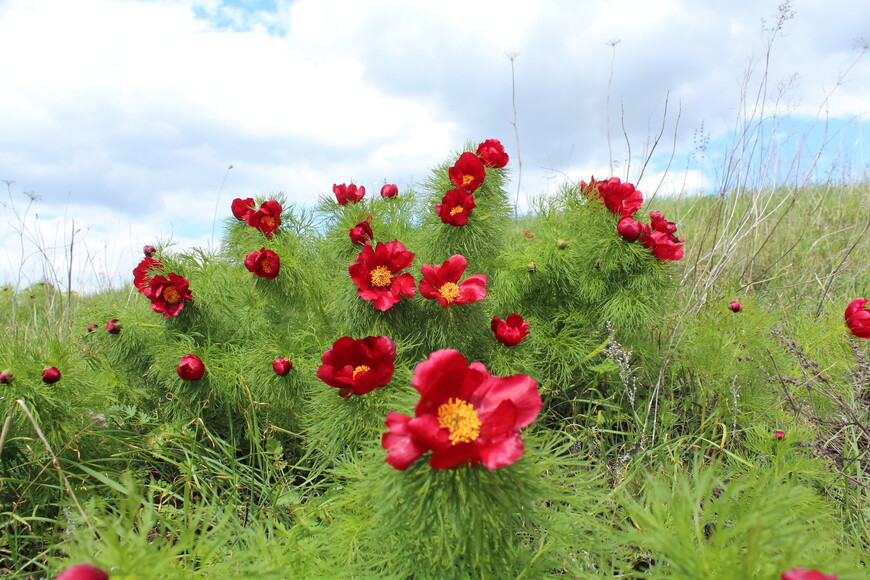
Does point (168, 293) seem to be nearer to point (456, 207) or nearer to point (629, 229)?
point (456, 207)

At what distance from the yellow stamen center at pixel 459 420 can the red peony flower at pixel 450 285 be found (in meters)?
0.62

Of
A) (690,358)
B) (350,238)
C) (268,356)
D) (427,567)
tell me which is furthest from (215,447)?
(690,358)

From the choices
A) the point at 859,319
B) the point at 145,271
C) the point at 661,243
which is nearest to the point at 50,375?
the point at 145,271

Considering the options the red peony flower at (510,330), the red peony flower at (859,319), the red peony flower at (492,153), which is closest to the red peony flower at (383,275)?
the red peony flower at (510,330)

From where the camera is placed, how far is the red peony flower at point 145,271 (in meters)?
2.03

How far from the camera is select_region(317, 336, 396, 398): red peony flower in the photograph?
1.25 metres

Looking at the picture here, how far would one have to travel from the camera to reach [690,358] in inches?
87.0

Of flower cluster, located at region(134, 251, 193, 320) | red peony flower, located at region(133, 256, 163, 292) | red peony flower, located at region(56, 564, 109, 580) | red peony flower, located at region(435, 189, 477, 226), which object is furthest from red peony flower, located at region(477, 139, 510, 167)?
red peony flower, located at region(56, 564, 109, 580)

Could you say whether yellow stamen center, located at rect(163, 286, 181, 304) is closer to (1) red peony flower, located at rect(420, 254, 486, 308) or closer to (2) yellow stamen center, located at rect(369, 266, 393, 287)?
(2) yellow stamen center, located at rect(369, 266, 393, 287)

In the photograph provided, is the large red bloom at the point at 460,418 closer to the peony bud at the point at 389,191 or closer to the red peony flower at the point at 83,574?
the red peony flower at the point at 83,574

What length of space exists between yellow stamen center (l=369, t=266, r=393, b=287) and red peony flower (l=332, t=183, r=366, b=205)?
647mm

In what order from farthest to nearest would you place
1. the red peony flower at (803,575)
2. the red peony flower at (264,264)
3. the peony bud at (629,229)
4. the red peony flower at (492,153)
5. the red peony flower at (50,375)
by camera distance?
1. the red peony flower at (492,153)
2. the peony bud at (629,229)
3. the red peony flower at (264,264)
4. the red peony flower at (50,375)
5. the red peony flower at (803,575)

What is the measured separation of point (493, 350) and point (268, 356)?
0.76 m

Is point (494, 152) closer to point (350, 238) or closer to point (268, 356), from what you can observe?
point (350, 238)
